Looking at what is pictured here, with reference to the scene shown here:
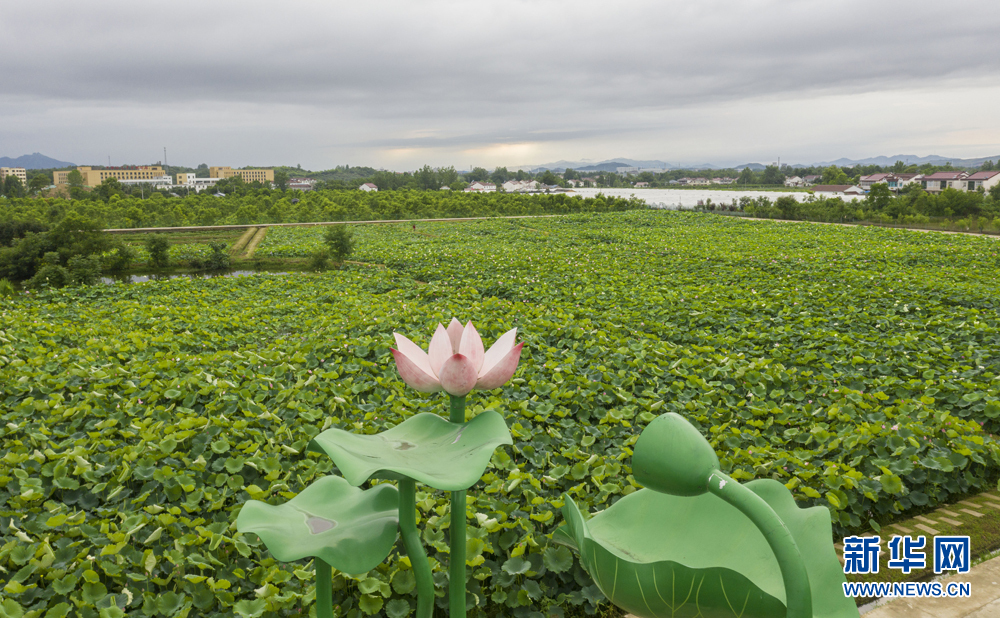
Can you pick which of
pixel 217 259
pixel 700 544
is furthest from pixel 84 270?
pixel 700 544

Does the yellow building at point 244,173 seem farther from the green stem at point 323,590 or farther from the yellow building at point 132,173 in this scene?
the green stem at point 323,590

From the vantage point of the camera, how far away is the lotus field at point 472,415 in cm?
213

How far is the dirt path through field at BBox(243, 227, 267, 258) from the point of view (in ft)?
54.0

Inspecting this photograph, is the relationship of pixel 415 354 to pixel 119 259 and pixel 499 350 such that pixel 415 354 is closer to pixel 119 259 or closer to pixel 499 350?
pixel 499 350

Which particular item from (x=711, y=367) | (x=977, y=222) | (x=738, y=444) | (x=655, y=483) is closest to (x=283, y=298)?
(x=711, y=367)

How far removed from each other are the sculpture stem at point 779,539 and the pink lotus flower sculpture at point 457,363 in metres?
0.31

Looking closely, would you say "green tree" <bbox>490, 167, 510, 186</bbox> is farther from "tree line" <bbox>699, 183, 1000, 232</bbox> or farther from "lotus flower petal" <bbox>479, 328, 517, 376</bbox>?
"lotus flower petal" <bbox>479, 328, 517, 376</bbox>

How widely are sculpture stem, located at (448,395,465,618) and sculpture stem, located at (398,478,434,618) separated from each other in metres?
0.04

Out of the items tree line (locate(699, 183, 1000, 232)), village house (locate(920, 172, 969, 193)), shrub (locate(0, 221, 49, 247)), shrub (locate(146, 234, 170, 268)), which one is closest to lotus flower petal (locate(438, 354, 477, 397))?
shrub (locate(146, 234, 170, 268))

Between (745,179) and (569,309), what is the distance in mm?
77979

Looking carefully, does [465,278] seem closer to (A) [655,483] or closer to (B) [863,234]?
(A) [655,483]

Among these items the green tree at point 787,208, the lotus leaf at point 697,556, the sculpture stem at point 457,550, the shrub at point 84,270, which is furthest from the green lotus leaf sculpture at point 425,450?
the green tree at point 787,208

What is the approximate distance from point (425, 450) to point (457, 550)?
174 mm

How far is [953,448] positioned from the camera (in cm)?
298
